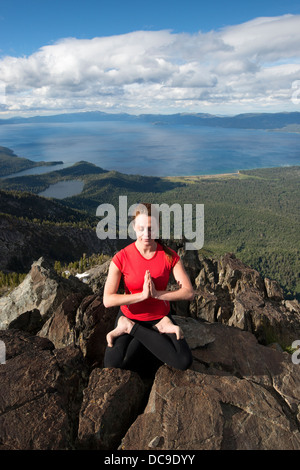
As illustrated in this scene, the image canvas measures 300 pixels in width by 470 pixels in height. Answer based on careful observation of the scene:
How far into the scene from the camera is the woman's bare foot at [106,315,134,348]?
7.02 metres

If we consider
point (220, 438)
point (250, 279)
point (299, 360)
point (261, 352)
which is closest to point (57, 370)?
point (220, 438)

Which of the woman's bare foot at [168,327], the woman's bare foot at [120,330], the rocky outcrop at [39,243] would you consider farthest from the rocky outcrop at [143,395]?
the rocky outcrop at [39,243]

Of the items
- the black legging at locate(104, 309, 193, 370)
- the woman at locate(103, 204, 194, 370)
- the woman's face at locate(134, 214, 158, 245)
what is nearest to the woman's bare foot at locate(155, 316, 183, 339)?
the woman at locate(103, 204, 194, 370)

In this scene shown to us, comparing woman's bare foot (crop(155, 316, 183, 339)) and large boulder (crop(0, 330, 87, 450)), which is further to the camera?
woman's bare foot (crop(155, 316, 183, 339))

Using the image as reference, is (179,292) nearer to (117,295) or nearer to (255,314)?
(117,295)

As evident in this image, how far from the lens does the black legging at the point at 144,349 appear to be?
22.0 feet

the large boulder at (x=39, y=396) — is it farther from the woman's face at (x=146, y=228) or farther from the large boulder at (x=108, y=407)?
the woman's face at (x=146, y=228)

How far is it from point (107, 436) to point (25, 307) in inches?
410

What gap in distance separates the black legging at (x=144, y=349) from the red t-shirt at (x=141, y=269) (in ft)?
1.51

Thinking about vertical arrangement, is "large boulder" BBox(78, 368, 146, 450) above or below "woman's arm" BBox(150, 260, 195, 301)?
below

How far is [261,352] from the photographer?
855cm

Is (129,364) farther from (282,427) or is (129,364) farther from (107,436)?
(282,427)

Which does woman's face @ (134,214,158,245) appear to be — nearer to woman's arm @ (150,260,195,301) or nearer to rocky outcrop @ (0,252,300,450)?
woman's arm @ (150,260,195,301)

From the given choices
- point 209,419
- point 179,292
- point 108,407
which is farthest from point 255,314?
point 108,407
